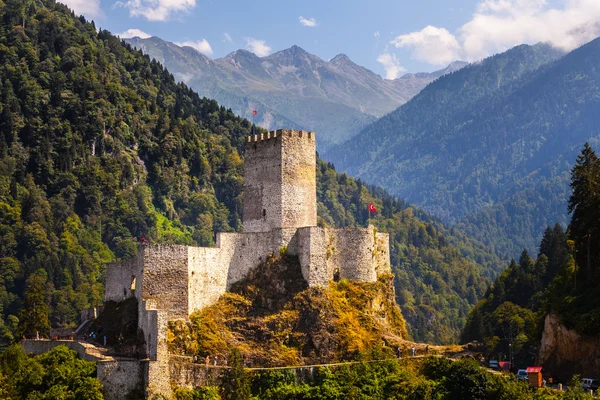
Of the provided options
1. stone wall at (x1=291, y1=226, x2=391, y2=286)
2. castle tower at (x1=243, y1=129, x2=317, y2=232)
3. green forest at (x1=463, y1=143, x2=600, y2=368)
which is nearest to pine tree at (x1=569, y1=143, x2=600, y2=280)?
green forest at (x1=463, y1=143, x2=600, y2=368)

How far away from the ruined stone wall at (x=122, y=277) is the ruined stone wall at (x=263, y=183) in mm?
9580

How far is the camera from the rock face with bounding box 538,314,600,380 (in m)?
63.8

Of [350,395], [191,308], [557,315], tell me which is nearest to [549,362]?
[557,315]

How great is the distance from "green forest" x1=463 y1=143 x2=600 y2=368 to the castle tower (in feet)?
→ 62.7

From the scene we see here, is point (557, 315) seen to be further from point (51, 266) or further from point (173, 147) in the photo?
point (173, 147)

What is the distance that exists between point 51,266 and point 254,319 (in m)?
83.5

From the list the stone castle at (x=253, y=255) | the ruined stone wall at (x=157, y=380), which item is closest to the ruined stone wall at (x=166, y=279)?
the stone castle at (x=253, y=255)

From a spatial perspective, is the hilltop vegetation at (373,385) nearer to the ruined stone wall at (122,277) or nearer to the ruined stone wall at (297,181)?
the ruined stone wall at (122,277)

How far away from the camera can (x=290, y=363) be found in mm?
66125

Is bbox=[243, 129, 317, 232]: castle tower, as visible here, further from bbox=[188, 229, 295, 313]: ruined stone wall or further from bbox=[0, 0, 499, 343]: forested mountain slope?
bbox=[0, 0, 499, 343]: forested mountain slope

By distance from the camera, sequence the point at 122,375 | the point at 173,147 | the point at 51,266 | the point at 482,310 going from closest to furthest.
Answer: the point at 122,375, the point at 482,310, the point at 51,266, the point at 173,147

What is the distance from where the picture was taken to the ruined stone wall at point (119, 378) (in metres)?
61.1

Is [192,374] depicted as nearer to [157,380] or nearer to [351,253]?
[157,380]

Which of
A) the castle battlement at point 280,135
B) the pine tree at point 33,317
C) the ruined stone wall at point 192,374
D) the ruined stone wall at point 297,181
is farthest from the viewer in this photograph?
the pine tree at point 33,317
